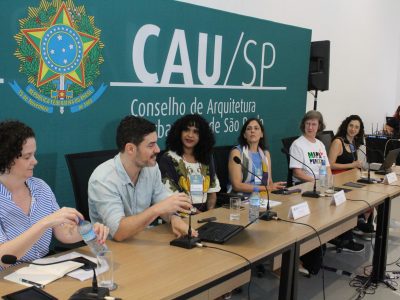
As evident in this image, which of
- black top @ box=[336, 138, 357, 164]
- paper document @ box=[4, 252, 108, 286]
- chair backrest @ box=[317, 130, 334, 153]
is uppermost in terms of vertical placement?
chair backrest @ box=[317, 130, 334, 153]

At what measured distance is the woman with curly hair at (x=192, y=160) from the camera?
3025 mm

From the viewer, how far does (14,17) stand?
260 cm

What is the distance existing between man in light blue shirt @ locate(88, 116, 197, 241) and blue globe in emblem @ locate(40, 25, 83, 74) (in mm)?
924

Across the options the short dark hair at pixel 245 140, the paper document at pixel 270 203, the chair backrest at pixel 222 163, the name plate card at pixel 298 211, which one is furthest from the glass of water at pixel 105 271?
the short dark hair at pixel 245 140

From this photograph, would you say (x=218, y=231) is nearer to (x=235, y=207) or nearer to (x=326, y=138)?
(x=235, y=207)

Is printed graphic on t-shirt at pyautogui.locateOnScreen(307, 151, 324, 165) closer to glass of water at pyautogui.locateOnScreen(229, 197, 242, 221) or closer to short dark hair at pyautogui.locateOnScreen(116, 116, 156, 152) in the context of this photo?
glass of water at pyautogui.locateOnScreen(229, 197, 242, 221)

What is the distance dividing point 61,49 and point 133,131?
1.05m

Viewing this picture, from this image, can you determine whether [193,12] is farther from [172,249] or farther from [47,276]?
[47,276]

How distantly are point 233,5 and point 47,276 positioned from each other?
3.66 m

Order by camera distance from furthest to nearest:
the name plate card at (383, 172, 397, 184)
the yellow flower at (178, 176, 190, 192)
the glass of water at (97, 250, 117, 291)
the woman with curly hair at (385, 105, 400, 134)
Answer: the woman with curly hair at (385, 105, 400, 134) → the name plate card at (383, 172, 397, 184) → the yellow flower at (178, 176, 190, 192) → the glass of water at (97, 250, 117, 291)

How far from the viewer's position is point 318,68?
5.43m

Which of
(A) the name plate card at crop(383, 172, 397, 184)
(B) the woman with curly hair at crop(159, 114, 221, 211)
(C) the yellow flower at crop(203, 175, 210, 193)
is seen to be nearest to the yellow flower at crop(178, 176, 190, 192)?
(B) the woman with curly hair at crop(159, 114, 221, 211)

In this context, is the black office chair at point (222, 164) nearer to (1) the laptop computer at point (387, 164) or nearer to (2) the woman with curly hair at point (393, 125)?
(1) the laptop computer at point (387, 164)

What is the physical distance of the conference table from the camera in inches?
59.6
